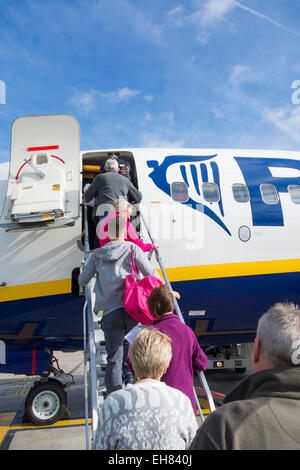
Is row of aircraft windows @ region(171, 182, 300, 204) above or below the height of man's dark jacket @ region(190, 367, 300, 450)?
above

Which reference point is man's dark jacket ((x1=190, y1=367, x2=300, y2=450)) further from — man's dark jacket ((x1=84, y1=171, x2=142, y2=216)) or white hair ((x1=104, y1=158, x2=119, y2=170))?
white hair ((x1=104, y1=158, x2=119, y2=170))

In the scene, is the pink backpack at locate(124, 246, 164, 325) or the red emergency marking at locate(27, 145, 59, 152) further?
the red emergency marking at locate(27, 145, 59, 152)

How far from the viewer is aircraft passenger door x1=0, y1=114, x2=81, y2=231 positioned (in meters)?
6.07

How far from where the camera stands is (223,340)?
26.7ft

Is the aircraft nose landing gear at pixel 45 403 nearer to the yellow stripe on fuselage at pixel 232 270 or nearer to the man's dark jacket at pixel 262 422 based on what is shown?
the yellow stripe on fuselage at pixel 232 270

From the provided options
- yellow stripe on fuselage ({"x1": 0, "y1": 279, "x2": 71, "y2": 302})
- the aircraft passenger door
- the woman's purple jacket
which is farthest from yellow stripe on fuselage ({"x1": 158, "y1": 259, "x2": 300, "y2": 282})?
the woman's purple jacket

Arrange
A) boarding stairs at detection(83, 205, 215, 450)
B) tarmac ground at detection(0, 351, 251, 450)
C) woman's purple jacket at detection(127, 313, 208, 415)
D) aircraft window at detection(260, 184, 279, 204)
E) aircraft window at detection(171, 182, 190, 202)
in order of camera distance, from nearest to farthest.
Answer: woman's purple jacket at detection(127, 313, 208, 415)
boarding stairs at detection(83, 205, 215, 450)
tarmac ground at detection(0, 351, 251, 450)
aircraft window at detection(171, 182, 190, 202)
aircraft window at detection(260, 184, 279, 204)

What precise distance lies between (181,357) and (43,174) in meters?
4.40

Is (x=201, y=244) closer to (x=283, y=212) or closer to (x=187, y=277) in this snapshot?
(x=187, y=277)

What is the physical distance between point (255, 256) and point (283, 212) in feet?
3.85

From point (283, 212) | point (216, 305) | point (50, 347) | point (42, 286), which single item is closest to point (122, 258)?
point (42, 286)

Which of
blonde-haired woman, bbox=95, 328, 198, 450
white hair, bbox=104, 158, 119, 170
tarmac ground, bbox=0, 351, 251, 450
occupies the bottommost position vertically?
tarmac ground, bbox=0, 351, 251, 450

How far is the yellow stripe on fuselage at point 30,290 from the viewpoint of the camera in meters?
6.65

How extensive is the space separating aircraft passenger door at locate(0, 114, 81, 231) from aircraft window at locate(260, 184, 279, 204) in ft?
12.2
